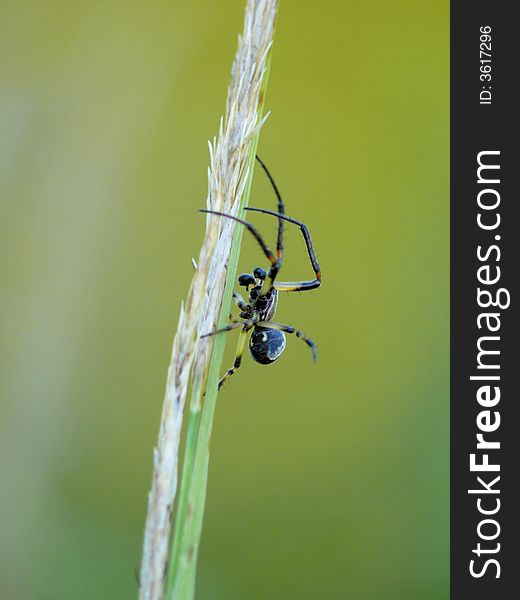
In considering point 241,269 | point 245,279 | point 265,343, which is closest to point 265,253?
point 245,279

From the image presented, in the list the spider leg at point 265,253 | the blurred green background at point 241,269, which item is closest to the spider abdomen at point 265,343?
the spider leg at point 265,253

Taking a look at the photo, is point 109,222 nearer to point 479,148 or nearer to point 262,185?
point 262,185

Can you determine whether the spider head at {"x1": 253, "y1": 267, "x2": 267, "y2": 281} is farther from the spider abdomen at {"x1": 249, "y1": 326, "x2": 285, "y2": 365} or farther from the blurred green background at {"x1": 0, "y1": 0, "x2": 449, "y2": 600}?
the blurred green background at {"x1": 0, "y1": 0, "x2": 449, "y2": 600}

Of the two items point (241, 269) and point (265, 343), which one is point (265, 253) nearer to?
point (265, 343)

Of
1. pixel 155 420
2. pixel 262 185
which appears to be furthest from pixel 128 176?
pixel 155 420

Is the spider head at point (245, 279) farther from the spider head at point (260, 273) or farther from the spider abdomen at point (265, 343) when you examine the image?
the spider abdomen at point (265, 343)

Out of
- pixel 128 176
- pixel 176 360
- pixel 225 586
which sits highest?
pixel 128 176

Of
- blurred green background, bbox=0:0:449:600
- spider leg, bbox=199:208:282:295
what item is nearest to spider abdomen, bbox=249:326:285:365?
spider leg, bbox=199:208:282:295
